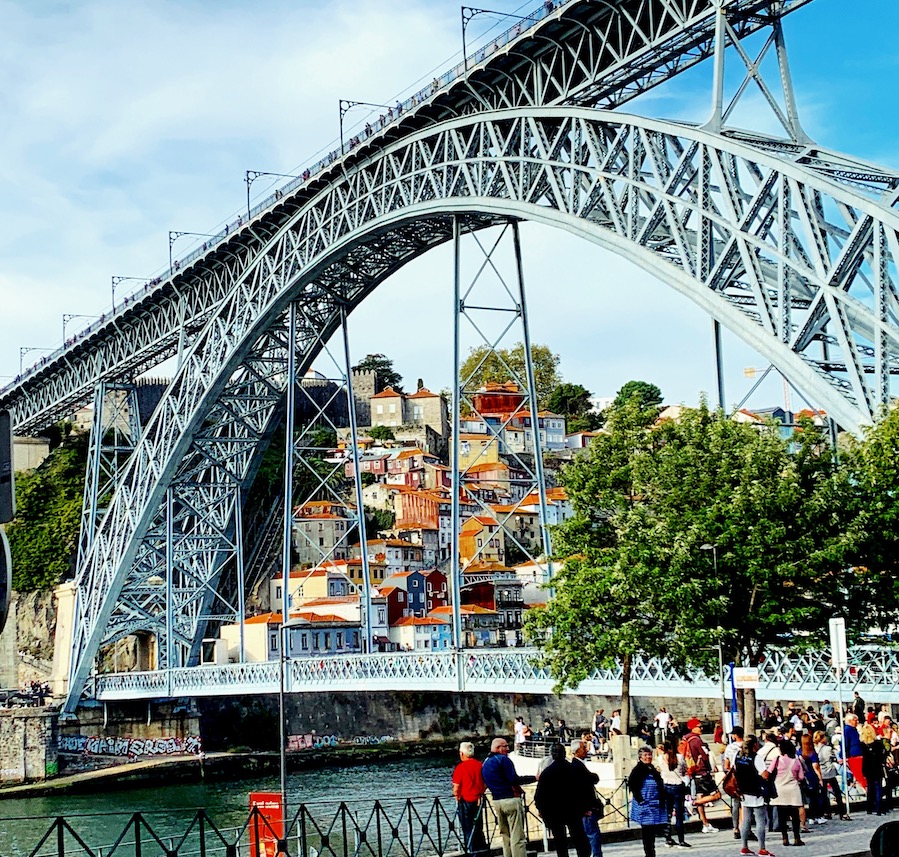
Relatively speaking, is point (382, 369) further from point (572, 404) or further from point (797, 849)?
point (797, 849)

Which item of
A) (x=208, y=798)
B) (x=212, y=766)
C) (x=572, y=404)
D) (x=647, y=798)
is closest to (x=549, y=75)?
(x=647, y=798)

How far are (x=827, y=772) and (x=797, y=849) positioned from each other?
8.83 ft

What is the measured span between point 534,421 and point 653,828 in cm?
2001

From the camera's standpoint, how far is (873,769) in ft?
52.2

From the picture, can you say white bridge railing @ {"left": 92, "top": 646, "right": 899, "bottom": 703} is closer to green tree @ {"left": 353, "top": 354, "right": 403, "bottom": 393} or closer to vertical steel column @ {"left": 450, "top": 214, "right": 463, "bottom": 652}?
vertical steel column @ {"left": 450, "top": 214, "right": 463, "bottom": 652}

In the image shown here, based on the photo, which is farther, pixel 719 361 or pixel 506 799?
pixel 719 361

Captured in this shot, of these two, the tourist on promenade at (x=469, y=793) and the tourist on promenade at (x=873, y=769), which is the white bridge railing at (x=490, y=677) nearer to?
the tourist on promenade at (x=873, y=769)

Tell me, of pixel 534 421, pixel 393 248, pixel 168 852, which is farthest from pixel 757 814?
pixel 393 248

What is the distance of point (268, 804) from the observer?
16625 millimetres

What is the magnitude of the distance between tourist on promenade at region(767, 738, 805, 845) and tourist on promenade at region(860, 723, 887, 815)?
1.59m

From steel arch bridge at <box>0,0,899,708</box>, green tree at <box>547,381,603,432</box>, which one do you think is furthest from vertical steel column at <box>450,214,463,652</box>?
green tree at <box>547,381,603,432</box>

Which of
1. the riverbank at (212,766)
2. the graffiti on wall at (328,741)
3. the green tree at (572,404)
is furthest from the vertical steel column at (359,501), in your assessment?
the green tree at (572,404)

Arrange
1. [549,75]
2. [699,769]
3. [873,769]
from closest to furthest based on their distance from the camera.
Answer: [873,769], [699,769], [549,75]

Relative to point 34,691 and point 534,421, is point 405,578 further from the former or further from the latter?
point 534,421
